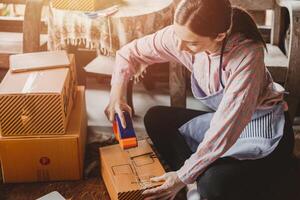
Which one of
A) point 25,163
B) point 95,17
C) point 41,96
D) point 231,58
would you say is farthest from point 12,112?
point 231,58

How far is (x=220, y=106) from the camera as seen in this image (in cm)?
146

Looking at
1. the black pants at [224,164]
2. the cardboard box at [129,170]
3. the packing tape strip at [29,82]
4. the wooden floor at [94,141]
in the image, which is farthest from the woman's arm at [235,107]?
the packing tape strip at [29,82]

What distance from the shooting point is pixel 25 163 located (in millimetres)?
1945

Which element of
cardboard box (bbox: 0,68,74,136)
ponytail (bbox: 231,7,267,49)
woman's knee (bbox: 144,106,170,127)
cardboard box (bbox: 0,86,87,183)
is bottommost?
cardboard box (bbox: 0,86,87,183)

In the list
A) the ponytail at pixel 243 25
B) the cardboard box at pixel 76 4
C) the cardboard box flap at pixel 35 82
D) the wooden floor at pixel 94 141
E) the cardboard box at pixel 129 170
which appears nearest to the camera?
the ponytail at pixel 243 25

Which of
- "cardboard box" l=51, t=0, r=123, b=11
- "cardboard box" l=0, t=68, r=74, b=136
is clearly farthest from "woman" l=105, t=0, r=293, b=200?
"cardboard box" l=51, t=0, r=123, b=11

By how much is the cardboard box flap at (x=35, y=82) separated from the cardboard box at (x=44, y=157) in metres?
0.22

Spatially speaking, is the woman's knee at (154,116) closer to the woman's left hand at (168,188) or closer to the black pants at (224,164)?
the black pants at (224,164)

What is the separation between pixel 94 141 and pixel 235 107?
1.08 metres

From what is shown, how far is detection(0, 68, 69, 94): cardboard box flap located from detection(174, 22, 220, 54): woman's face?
1.90ft

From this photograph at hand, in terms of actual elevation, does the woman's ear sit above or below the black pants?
above

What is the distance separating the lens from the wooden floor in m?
1.94

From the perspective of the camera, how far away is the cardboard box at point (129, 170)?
5.54ft

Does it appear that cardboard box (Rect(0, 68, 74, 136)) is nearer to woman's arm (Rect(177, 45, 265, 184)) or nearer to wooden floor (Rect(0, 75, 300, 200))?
wooden floor (Rect(0, 75, 300, 200))
